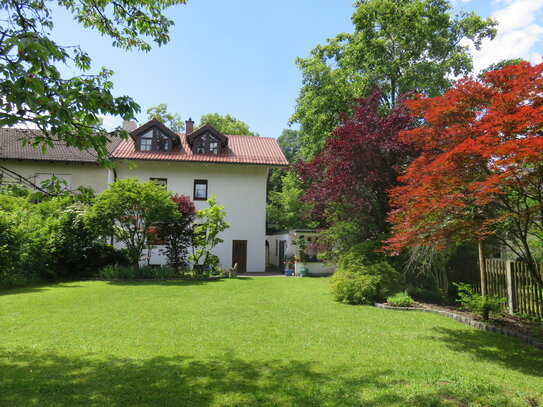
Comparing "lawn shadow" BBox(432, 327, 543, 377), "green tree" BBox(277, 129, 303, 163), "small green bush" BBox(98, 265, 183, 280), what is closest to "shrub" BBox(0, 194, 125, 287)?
"small green bush" BBox(98, 265, 183, 280)

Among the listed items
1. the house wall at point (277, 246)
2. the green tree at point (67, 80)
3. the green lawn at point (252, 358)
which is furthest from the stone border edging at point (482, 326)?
the house wall at point (277, 246)

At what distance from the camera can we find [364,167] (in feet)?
38.9

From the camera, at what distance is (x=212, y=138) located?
2231cm

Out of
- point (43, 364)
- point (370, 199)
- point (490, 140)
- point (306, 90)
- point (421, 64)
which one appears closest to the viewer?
point (43, 364)

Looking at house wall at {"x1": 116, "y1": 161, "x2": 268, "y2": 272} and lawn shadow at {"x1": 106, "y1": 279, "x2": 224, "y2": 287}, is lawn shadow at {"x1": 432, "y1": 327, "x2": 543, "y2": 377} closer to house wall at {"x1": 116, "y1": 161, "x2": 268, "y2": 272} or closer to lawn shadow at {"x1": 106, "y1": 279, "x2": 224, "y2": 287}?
lawn shadow at {"x1": 106, "y1": 279, "x2": 224, "y2": 287}

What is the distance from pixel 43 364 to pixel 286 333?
11.6 feet

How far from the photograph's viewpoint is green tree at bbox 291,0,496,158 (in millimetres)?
18688

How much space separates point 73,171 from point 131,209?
27.6 ft

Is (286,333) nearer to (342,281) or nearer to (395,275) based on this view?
(342,281)

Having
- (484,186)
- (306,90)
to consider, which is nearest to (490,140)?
(484,186)

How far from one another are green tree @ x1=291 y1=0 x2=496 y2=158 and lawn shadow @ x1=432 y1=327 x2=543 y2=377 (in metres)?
13.4

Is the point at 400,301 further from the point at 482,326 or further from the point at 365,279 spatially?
the point at 482,326

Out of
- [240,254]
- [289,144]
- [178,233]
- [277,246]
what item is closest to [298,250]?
→ [240,254]

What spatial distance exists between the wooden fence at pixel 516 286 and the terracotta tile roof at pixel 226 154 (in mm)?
14345
